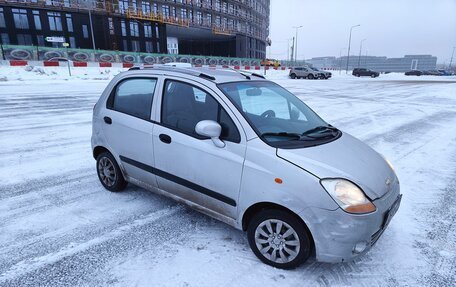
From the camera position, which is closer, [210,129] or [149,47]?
[210,129]

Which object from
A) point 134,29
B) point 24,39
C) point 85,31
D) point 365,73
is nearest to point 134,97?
point 85,31

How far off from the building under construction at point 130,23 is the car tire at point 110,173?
104 feet

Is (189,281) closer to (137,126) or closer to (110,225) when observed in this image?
(110,225)

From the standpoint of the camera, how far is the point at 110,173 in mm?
4211

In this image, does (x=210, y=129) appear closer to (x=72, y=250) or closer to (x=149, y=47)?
(x=72, y=250)

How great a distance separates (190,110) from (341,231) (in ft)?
6.38

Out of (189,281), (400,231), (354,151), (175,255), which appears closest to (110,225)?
(175,255)

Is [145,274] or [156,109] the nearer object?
[145,274]

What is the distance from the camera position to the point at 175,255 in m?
2.92

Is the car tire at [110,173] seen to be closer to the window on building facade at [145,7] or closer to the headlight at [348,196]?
the headlight at [348,196]

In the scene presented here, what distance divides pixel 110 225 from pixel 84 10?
51045 millimetres

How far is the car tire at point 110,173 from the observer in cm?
411

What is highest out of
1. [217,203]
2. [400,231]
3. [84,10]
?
[84,10]

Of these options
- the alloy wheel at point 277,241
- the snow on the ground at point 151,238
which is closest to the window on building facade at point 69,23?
the snow on the ground at point 151,238
